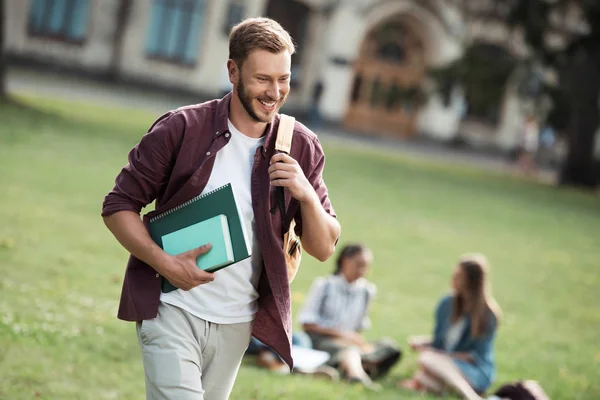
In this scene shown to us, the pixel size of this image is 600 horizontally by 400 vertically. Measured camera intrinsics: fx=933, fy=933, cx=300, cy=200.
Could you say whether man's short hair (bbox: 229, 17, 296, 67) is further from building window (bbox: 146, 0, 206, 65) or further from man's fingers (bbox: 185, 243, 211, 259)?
building window (bbox: 146, 0, 206, 65)

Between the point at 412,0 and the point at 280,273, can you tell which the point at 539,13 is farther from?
the point at 280,273

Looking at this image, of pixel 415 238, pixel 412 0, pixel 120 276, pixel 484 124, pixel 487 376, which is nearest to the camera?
pixel 487 376

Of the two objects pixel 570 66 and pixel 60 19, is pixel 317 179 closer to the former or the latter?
pixel 570 66

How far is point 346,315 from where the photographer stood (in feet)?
27.0

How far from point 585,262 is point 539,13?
1225 cm

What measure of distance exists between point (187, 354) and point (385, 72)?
35.5 metres

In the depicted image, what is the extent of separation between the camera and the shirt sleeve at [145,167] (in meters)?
3.39

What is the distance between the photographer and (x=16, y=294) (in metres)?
7.95

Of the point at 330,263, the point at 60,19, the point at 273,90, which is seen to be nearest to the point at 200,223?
the point at 273,90

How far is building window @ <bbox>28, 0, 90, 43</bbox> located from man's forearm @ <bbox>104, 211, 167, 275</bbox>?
2985 cm

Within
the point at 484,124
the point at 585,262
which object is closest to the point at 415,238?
the point at 585,262

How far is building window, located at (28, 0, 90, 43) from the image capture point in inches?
1241

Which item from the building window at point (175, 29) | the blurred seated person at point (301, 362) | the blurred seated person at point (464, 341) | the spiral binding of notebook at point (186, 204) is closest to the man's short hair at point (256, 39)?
the spiral binding of notebook at point (186, 204)

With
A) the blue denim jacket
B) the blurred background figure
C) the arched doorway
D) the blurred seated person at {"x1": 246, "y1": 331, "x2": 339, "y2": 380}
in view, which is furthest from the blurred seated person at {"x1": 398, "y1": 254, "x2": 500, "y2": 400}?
the arched doorway
